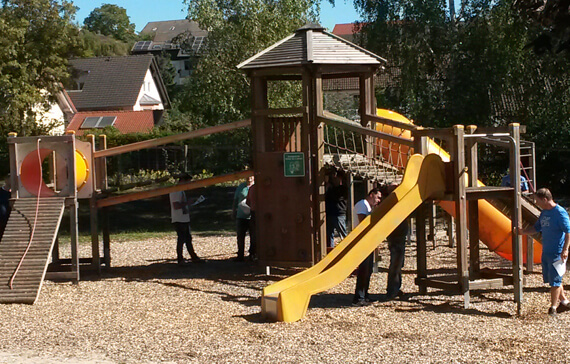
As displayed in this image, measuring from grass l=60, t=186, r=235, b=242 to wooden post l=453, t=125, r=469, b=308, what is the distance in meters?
10.5

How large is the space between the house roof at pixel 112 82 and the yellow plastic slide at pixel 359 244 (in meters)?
51.1

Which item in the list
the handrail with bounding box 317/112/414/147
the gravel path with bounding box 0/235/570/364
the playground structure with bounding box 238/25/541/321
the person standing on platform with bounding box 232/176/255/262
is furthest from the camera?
the person standing on platform with bounding box 232/176/255/262

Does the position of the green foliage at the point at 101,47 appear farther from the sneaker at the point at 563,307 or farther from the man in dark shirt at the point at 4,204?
the sneaker at the point at 563,307

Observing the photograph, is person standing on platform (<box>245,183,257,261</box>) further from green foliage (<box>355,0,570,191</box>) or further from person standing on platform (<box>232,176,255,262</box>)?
green foliage (<box>355,0,570,191</box>)

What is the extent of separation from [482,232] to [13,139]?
7.54m

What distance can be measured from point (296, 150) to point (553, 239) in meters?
4.98

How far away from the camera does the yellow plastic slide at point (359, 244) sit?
378 inches

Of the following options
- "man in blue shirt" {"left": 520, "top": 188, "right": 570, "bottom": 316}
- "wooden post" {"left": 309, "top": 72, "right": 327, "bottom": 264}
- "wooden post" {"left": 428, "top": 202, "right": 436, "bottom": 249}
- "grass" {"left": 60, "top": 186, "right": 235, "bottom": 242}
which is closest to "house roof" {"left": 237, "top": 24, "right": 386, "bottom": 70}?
"wooden post" {"left": 309, "top": 72, "right": 327, "bottom": 264}

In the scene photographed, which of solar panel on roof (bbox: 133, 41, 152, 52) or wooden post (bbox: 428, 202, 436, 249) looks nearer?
wooden post (bbox: 428, 202, 436, 249)

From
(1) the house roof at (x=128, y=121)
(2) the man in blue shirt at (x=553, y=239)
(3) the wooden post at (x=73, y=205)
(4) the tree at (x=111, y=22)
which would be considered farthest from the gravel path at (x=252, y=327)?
(4) the tree at (x=111, y=22)

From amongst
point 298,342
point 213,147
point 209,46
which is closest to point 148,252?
point 298,342

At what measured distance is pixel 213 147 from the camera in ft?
106

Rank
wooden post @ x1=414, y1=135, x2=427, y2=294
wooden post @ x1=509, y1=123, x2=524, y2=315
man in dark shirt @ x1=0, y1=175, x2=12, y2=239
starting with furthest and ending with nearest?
man in dark shirt @ x1=0, y1=175, x2=12, y2=239 < wooden post @ x1=414, y1=135, x2=427, y2=294 < wooden post @ x1=509, y1=123, x2=524, y2=315

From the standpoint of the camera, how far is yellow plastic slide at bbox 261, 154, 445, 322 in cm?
961
